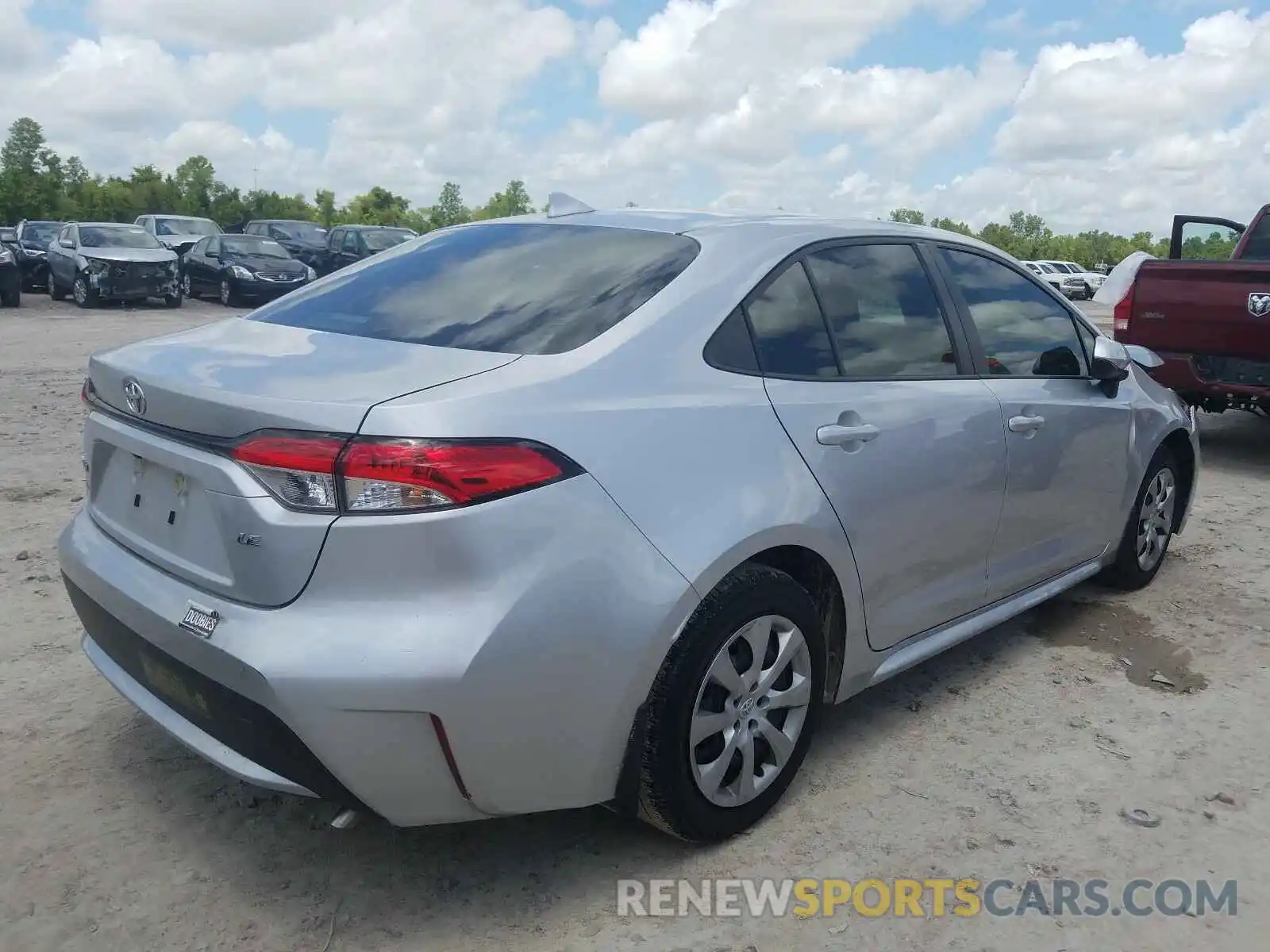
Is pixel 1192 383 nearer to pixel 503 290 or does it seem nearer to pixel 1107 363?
pixel 1107 363

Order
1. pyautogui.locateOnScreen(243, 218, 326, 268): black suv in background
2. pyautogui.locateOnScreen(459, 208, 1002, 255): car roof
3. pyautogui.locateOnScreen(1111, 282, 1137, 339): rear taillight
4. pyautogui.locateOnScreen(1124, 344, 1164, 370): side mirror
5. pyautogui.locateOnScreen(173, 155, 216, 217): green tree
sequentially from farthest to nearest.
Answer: pyautogui.locateOnScreen(173, 155, 216, 217): green tree, pyautogui.locateOnScreen(243, 218, 326, 268): black suv in background, pyautogui.locateOnScreen(1111, 282, 1137, 339): rear taillight, pyautogui.locateOnScreen(1124, 344, 1164, 370): side mirror, pyautogui.locateOnScreen(459, 208, 1002, 255): car roof

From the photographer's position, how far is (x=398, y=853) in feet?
9.15

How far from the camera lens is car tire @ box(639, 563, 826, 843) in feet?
8.33

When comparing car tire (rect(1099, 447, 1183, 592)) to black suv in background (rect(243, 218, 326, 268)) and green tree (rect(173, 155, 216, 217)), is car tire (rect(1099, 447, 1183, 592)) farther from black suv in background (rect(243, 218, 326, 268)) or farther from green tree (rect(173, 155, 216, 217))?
green tree (rect(173, 155, 216, 217))

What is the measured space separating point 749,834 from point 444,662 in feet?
3.83

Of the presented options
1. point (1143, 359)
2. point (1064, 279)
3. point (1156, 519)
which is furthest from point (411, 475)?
point (1064, 279)

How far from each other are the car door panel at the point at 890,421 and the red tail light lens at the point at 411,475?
951 mm

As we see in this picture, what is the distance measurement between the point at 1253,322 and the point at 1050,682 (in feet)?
14.8

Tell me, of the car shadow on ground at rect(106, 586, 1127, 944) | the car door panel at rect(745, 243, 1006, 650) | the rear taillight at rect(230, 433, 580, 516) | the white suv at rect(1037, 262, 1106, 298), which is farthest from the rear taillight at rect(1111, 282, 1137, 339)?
the white suv at rect(1037, 262, 1106, 298)

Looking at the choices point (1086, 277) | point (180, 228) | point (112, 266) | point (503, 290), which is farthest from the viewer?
point (1086, 277)

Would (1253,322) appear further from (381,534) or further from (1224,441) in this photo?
(381,534)

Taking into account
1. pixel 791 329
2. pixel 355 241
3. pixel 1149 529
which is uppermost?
pixel 355 241

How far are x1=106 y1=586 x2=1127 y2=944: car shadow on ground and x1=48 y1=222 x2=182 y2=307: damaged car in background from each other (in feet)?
60.0

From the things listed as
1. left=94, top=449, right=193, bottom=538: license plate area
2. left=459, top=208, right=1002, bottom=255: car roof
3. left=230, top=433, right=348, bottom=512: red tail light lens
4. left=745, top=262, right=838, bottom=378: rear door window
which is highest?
left=459, top=208, right=1002, bottom=255: car roof
